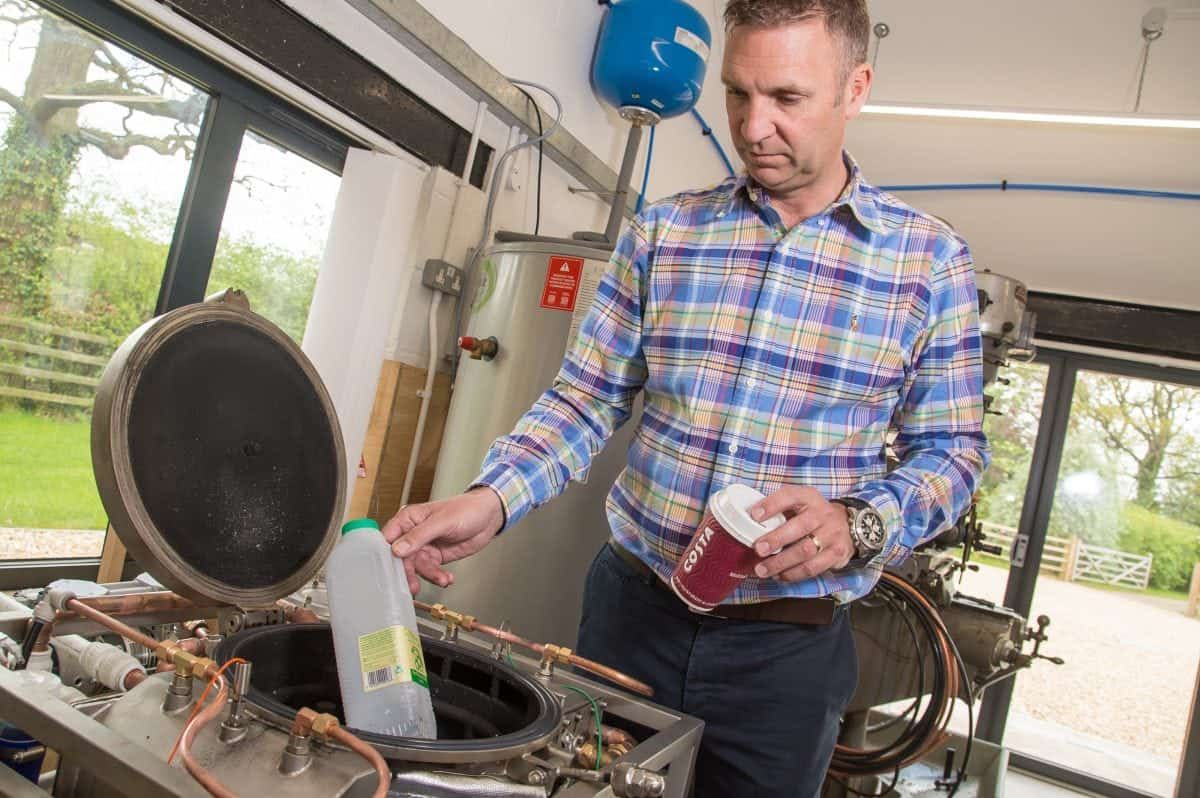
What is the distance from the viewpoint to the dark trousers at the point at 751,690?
43.1 inches

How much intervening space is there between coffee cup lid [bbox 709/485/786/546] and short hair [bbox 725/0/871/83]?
0.59 m

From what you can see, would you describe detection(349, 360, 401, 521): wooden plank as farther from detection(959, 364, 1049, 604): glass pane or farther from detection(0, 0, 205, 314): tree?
detection(959, 364, 1049, 604): glass pane

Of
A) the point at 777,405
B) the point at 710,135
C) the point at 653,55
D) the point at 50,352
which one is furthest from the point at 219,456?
the point at 710,135

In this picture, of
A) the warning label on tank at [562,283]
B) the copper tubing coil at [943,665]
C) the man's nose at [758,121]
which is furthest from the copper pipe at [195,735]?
the copper tubing coil at [943,665]

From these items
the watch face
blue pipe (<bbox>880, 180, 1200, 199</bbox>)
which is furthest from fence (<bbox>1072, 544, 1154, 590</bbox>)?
the watch face

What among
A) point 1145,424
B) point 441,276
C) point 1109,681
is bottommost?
point 1109,681

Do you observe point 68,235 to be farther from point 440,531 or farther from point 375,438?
point 440,531

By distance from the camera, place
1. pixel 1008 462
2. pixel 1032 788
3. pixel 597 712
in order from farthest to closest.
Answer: pixel 1008 462
pixel 1032 788
pixel 597 712

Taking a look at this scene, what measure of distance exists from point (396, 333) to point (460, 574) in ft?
2.19

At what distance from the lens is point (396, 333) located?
7.75 feet

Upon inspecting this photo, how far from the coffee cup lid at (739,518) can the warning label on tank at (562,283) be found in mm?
1384

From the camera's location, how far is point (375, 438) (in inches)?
93.7

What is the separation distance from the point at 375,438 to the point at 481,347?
40 cm

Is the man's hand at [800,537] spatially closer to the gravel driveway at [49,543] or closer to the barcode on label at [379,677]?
the barcode on label at [379,677]
